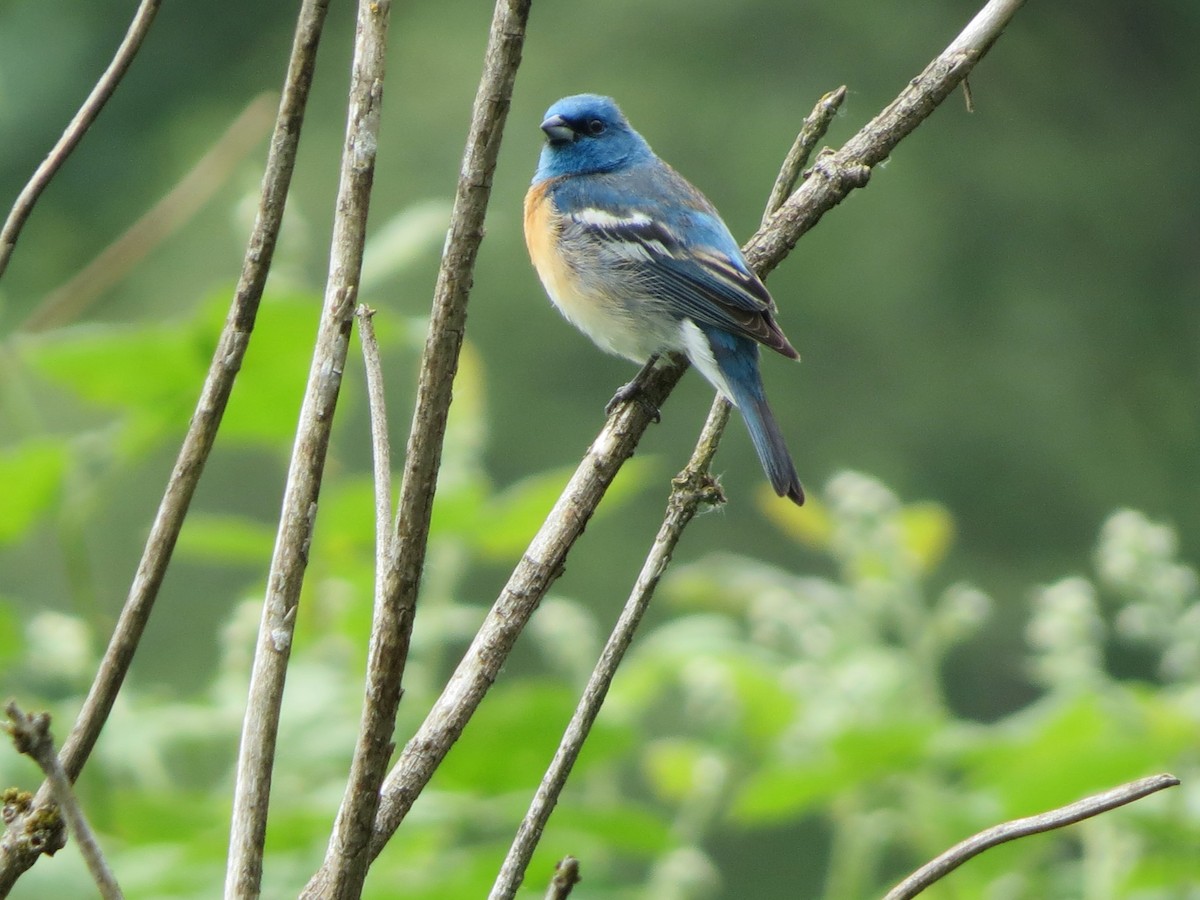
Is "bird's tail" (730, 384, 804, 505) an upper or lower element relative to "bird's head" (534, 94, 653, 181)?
lower

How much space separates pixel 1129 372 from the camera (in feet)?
25.5

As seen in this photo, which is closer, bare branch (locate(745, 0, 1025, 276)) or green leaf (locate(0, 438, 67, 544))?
bare branch (locate(745, 0, 1025, 276))

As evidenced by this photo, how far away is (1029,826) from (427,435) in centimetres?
35

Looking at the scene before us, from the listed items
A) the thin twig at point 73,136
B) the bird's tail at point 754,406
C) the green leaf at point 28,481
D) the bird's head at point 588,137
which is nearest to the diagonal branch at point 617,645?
the thin twig at point 73,136

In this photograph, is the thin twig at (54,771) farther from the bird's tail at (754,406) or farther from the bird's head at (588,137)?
the bird's head at (588,137)

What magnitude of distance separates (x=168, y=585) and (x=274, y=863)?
4495mm

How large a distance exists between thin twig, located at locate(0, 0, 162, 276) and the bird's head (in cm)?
224

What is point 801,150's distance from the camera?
126 centimetres

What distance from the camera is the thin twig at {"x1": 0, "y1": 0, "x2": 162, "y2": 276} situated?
72cm

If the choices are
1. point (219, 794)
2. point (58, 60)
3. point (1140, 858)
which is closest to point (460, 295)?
point (219, 794)

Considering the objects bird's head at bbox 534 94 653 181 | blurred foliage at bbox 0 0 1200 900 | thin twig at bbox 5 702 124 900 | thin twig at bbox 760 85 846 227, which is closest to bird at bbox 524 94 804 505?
bird's head at bbox 534 94 653 181

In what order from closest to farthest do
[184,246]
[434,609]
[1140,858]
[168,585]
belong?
[1140,858], [434,609], [168,585], [184,246]

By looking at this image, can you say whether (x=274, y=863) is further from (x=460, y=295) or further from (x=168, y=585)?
(x=168, y=585)

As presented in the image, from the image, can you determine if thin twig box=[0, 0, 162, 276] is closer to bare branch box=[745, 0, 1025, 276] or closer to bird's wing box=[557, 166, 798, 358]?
bare branch box=[745, 0, 1025, 276]
